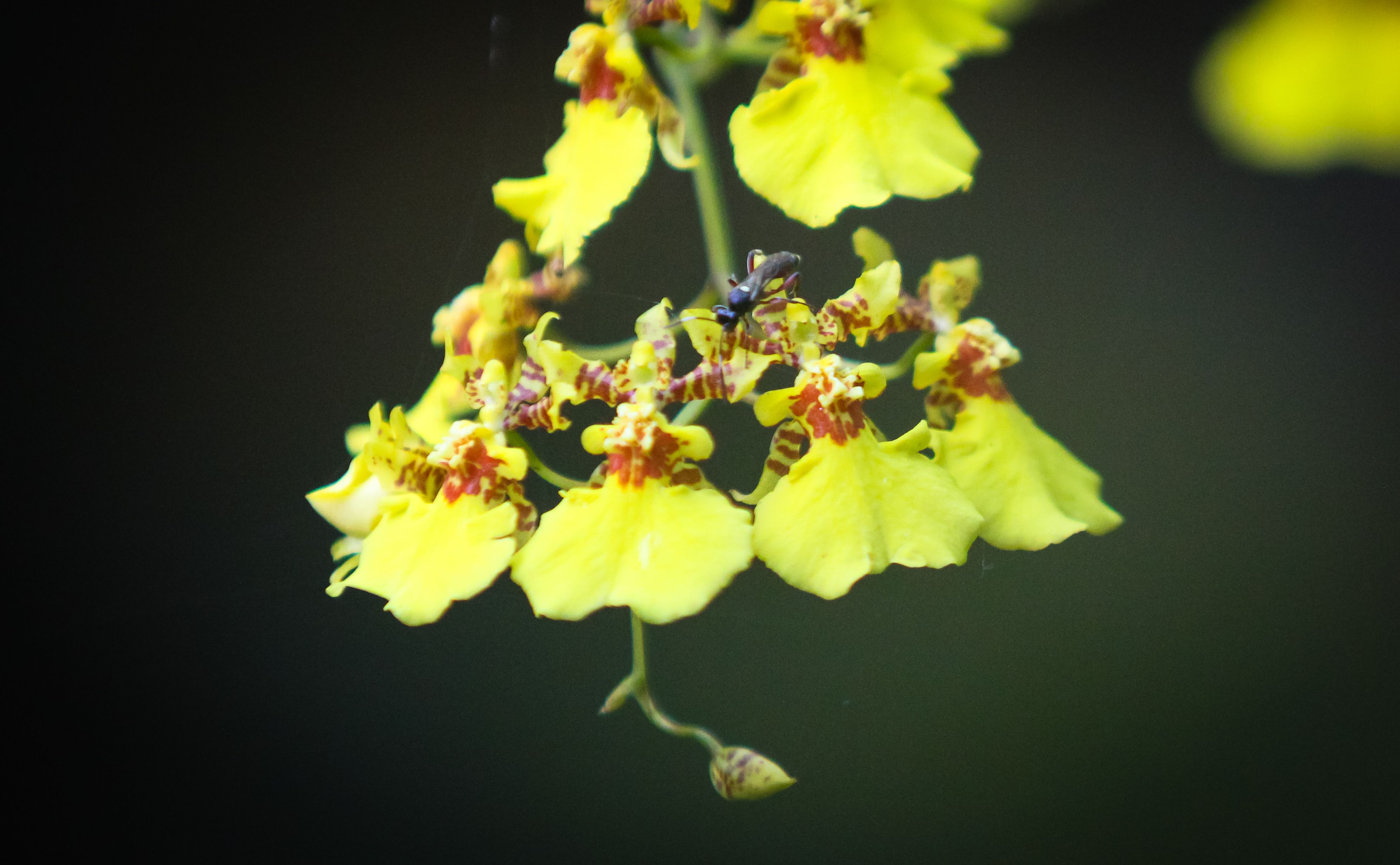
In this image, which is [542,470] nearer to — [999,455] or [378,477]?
[378,477]

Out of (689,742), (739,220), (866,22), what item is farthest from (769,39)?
(689,742)

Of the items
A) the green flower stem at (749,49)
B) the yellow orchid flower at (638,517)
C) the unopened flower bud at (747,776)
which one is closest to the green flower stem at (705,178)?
the green flower stem at (749,49)

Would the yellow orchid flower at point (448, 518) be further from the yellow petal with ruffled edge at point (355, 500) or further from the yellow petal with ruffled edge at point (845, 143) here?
the yellow petal with ruffled edge at point (845, 143)

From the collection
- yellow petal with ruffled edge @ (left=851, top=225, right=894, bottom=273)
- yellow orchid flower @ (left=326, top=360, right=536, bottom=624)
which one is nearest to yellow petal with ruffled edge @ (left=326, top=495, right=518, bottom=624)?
yellow orchid flower @ (left=326, top=360, right=536, bottom=624)

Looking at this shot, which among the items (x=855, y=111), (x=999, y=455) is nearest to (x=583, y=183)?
(x=855, y=111)

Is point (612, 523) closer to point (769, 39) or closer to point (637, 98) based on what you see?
point (637, 98)
